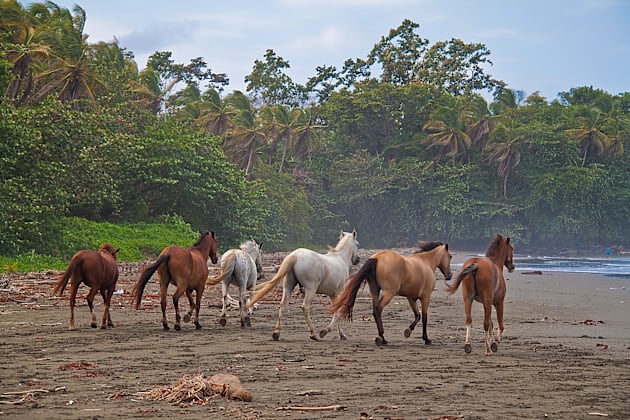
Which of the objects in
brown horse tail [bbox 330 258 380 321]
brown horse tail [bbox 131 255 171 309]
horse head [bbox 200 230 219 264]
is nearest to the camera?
brown horse tail [bbox 330 258 380 321]

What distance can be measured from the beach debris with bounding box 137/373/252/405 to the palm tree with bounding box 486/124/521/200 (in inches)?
2178

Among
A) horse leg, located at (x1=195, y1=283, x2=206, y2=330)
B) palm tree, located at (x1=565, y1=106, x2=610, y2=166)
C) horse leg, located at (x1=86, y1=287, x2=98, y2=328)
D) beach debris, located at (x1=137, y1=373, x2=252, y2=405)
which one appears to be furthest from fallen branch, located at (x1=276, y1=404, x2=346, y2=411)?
palm tree, located at (x1=565, y1=106, x2=610, y2=166)

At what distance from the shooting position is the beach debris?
21.2 feet

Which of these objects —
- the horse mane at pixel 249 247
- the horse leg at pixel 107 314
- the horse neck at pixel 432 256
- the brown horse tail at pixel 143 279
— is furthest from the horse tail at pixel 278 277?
the horse mane at pixel 249 247

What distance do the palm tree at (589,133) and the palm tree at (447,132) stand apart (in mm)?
7952

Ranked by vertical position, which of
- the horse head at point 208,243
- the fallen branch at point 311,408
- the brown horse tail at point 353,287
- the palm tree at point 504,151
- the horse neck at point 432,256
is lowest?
the fallen branch at point 311,408

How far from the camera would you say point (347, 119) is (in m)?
62.4

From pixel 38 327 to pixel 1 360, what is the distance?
319cm

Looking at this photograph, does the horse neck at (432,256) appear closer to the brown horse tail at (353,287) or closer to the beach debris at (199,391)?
the brown horse tail at (353,287)

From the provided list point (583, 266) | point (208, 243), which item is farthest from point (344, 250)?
point (583, 266)

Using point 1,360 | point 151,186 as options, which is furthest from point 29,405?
point 151,186

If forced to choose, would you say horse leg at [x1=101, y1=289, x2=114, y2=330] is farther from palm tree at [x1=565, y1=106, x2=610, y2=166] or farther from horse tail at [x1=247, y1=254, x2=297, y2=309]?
palm tree at [x1=565, y1=106, x2=610, y2=166]

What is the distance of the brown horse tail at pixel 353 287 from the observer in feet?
36.1

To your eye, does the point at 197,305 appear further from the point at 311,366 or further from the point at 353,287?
the point at 311,366
